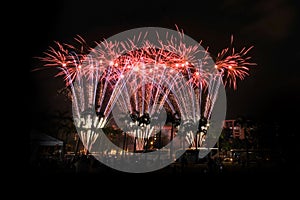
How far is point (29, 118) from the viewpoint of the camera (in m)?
5.26

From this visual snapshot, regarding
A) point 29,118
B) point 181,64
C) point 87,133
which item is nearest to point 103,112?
point 87,133

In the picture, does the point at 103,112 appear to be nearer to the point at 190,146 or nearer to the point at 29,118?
Result: the point at 190,146

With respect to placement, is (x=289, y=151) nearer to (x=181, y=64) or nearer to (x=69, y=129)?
(x=181, y=64)

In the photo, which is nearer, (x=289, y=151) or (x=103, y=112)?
(x=289, y=151)

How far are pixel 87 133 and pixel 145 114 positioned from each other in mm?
7961

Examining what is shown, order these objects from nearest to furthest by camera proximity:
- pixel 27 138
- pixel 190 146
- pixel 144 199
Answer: pixel 27 138, pixel 144 199, pixel 190 146

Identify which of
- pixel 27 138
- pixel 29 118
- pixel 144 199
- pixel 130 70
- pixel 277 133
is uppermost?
pixel 130 70

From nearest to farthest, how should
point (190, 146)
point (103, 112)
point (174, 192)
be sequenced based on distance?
1. point (174, 192)
2. point (103, 112)
3. point (190, 146)

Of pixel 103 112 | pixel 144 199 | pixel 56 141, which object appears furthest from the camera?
pixel 103 112

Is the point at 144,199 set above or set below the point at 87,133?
below

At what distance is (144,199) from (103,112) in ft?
80.3

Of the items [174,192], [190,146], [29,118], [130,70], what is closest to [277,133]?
[190,146]

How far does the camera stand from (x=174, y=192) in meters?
9.34

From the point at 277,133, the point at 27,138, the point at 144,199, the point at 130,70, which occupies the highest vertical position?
the point at 130,70
